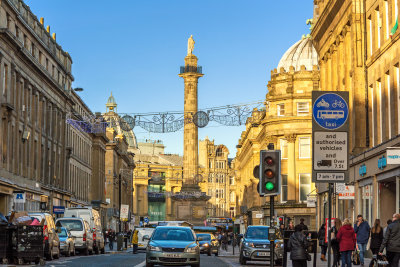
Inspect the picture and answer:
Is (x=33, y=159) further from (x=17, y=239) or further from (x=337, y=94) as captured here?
(x=337, y=94)

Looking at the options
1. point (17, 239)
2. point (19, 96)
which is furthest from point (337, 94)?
point (19, 96)

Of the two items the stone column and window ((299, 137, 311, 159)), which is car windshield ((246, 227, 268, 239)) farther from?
window ((299, 137, 311, 159))

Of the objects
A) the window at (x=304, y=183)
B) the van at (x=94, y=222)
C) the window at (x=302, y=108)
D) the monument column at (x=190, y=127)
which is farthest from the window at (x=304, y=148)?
the monument column at (x=190, y=127)

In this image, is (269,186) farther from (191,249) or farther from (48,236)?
(48,236)

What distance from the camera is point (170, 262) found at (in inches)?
1013

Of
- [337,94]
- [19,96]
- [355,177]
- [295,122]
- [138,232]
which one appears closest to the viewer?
[337,94]

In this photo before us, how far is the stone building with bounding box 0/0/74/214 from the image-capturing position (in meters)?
54.2

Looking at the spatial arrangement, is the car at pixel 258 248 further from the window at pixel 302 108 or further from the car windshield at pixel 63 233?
the window at pixel 302 108

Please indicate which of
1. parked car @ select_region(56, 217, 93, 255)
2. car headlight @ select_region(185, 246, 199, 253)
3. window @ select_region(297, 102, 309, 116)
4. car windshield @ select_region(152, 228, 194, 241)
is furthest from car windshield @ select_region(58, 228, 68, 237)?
window @ select_region(297, 102, 309, 116)

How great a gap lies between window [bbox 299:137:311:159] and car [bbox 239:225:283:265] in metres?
42.7

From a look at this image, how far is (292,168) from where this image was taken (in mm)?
77000

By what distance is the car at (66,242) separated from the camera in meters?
37.8

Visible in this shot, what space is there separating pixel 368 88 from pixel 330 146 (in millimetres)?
22694

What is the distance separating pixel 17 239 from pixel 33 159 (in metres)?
37.6
